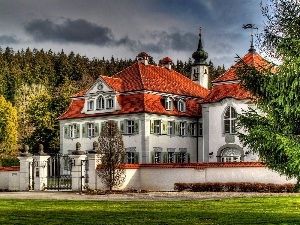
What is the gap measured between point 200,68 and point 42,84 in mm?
45181

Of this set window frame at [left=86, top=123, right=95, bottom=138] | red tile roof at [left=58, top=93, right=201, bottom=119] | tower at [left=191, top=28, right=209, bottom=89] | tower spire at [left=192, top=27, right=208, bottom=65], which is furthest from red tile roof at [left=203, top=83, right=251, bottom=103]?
tower spire at [left=192, top=27, right=208, bottom=65]

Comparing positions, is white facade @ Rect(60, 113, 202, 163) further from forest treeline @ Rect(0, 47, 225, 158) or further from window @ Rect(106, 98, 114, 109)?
forest treeline @ Rect(0, 47, 225, 158)

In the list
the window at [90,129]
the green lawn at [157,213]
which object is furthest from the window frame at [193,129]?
the green lawn at [157,213]

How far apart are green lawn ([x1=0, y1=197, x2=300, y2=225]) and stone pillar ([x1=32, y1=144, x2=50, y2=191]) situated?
12.2m

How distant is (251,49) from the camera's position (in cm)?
4497

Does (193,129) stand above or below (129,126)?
below

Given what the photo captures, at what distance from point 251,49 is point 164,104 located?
828 cm

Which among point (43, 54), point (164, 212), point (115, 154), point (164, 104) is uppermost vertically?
point (43, 54)

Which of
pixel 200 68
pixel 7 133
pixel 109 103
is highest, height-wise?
pixel 200 68

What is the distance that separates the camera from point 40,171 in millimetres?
34375

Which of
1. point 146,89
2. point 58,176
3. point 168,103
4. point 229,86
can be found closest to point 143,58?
point 168,103

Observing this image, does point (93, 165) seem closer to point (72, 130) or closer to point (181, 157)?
point (181, 157)

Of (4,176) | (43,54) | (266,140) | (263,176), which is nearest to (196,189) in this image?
(263,176)

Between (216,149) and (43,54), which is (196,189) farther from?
(43,54)
